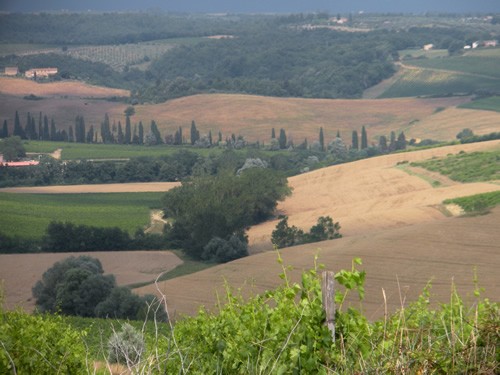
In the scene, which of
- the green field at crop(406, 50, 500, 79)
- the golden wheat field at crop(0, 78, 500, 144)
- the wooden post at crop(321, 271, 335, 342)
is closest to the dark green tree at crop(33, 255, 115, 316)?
the wooden post at crop(321, 271, 335, 342)

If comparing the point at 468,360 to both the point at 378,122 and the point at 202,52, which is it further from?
the point at 202,52

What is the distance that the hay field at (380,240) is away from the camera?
97.2 feet

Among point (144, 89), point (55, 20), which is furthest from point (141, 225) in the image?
point (55, 20)

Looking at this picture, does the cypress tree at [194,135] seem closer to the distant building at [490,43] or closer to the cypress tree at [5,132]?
the cypress tree at [5,132]

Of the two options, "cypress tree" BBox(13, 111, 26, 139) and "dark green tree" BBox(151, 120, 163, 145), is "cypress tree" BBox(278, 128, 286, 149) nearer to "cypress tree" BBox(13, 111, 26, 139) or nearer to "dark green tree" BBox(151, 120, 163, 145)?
"dark green tree" BBox(151, 120, 163, 145)

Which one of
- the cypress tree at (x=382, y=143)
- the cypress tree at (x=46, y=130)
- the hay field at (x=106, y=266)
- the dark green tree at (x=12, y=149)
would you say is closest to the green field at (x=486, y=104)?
the cypress tree at (x=382, y=143)

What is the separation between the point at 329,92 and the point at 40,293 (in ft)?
216

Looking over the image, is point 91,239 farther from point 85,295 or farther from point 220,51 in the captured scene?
point 220,51

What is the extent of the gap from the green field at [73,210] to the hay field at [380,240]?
504 centimetres

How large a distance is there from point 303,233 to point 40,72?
43793 millimetres

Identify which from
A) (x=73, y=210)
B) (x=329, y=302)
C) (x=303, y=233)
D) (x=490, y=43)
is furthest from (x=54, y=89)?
(x=329, y=302)

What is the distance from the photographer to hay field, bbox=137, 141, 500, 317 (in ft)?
97.2

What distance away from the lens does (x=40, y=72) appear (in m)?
80.6

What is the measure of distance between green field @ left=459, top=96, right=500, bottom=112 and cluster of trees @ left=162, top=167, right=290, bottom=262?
2783 centimetres
